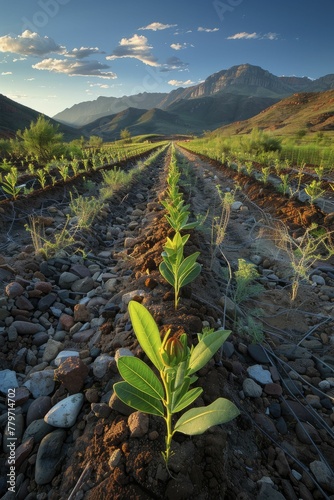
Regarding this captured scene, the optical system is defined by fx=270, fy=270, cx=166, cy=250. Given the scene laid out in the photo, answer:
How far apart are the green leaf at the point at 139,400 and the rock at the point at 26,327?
1.36 meters

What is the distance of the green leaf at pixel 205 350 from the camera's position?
Answer: 931 mm

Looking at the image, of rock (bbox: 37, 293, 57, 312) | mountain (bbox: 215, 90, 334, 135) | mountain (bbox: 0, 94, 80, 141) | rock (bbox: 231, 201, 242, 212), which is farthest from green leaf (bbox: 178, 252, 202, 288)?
mountain (bbox: 0, 94, 80, 141)

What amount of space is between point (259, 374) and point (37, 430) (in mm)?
1240

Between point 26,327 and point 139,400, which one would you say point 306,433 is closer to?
point 139,400

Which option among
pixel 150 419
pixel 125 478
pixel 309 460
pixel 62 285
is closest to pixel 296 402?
pixel 309 460

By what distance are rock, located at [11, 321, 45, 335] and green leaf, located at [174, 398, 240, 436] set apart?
1.55m

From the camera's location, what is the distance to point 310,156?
10.7 metres

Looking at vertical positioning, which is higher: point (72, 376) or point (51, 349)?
point (72, 376)

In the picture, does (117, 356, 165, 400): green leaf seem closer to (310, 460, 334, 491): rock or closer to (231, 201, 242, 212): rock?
(310, 460, 334, 491): rock

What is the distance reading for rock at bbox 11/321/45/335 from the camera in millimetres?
1982

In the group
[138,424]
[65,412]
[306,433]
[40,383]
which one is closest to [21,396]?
[40,383]

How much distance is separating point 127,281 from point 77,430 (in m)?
1.56

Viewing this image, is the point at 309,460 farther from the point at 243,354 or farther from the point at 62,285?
the point at 62,285

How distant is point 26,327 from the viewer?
2018 millimetres
